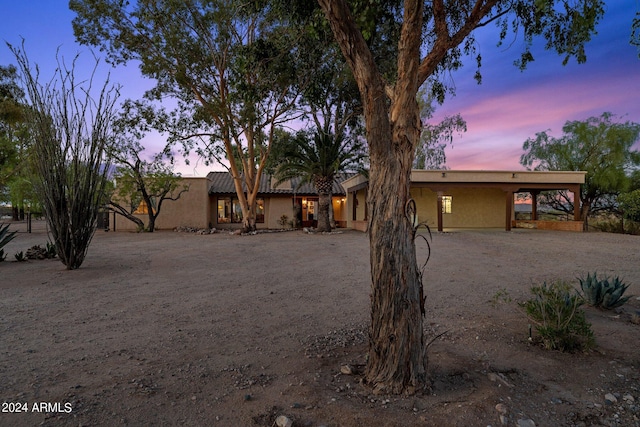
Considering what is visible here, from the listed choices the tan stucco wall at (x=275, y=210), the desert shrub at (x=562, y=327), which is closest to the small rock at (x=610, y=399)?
the desert shrub at (x=562, y=327)

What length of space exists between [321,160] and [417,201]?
7996 millimetres

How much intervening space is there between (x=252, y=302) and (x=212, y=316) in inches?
34.5

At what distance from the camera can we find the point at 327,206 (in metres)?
20.5

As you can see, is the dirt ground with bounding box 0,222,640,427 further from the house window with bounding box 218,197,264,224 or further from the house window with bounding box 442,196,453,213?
the house window with bounding box 218,197,264,224

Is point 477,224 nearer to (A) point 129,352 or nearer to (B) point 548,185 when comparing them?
(B) point 548,185

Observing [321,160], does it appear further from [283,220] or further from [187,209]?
[187,209]

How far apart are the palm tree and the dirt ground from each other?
A: 1258 centimetres

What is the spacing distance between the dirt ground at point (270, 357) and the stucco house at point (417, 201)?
520 inches

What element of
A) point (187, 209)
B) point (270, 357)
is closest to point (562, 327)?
point (270, 357)

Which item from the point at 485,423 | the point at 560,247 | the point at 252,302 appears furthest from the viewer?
the point at 560,247

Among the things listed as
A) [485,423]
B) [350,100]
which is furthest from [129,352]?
[350,100]

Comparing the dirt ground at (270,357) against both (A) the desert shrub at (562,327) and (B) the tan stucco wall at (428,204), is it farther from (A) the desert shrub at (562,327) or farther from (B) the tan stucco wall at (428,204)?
(B) the tan stucco wall at (428,204)

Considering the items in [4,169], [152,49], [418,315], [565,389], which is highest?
[152,49]

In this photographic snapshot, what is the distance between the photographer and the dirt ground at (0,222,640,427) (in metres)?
2.64
